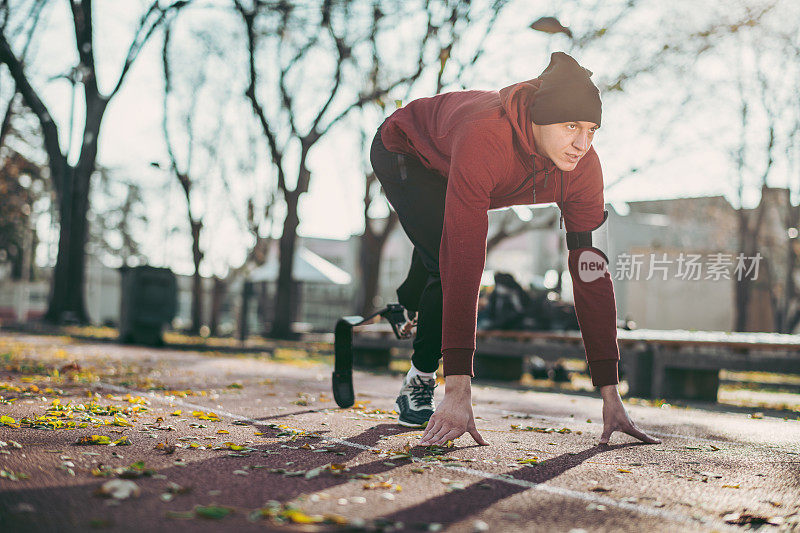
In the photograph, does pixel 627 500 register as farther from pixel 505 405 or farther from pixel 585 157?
pixel 505 405

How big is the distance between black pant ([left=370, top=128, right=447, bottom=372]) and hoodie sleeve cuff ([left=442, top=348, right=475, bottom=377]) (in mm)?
588

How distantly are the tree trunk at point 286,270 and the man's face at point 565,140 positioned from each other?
15444 mm

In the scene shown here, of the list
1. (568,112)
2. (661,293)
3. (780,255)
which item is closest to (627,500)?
(568,112)

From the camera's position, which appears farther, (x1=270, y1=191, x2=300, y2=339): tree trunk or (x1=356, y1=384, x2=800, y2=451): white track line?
(x1=270, y1=191, x2=300, y2=339): tree trunk

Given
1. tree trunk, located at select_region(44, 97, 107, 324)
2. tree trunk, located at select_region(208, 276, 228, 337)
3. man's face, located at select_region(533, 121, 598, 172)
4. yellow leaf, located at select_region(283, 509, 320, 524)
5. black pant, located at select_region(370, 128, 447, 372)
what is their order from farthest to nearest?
tree trunk, located at select_region(208, 276, 228, 337), tree trunk, located at select_region(44, 97, 107, 324), black pant, located at select_region(370, 128, 447, 372), man's face, located at select_region(533, 121, 598, 172), yellow leaf, located at select_region(283, 509, 320, 524)

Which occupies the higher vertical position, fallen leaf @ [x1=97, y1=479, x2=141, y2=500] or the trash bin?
the trash bin

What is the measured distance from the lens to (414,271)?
13.5 feet

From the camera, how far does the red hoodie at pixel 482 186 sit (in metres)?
3.09

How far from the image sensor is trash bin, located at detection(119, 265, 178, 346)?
1387 cm

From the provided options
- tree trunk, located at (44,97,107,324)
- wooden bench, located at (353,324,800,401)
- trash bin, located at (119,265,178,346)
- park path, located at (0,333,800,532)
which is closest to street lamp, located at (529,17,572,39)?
wooden bench, located at (353,324,800,401)

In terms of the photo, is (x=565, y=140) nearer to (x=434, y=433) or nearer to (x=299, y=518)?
(x=434, y=433)

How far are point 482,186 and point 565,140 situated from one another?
0.40 metres

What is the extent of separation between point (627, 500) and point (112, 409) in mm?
2733

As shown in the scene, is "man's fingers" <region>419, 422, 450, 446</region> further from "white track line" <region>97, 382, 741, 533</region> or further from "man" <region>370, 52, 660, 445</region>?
"white track line" <region>97, 382, 741, 533</region>
